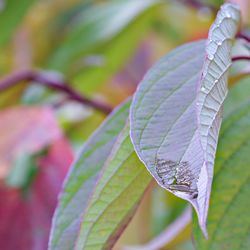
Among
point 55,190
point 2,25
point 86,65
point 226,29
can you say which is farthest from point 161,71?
point 2,25

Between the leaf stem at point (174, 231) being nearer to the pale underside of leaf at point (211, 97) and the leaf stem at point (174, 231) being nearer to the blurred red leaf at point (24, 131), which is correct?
the blurred red leaf at point (24, 131)

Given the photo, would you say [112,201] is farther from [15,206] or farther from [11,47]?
[11,47]

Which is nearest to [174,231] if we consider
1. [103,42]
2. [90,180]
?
[90,180]

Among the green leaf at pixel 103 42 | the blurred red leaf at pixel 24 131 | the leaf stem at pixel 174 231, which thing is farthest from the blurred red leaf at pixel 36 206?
the green leaf at pixel 103 42

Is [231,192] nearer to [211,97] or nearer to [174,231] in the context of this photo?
[211,97]

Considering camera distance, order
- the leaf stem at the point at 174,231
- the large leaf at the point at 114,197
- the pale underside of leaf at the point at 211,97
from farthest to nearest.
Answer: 1. the leaf stem at the point at 174,231
2. the large leaf at the point at 114,197
3. the pale underside of leaf at the point at 211,97

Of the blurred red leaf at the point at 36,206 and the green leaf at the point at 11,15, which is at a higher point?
the green leaf at the point at 11,15
